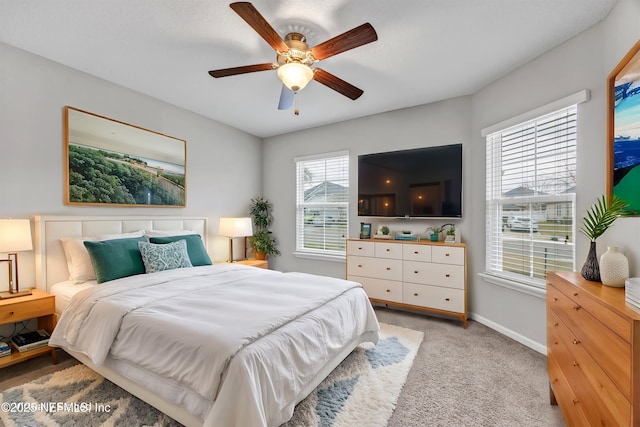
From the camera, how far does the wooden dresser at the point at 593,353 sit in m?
1.01

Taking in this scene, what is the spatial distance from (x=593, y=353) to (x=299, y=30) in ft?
8.64

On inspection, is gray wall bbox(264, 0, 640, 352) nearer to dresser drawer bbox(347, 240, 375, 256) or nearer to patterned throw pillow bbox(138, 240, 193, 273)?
dresser drawer bbox(347, 240, 375, 256)

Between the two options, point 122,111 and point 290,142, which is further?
point 290,142

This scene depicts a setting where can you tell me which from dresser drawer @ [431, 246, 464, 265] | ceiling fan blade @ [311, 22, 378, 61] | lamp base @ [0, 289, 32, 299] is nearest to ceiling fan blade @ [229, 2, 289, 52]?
ceiling fan blade @ [311, 22, 378, 61]

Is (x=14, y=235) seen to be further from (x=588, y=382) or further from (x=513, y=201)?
(x=513, y=201)

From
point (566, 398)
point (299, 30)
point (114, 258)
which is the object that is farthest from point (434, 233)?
point (114, 258)

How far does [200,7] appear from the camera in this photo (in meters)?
1.97

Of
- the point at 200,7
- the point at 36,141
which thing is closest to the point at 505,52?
the point at 200,7

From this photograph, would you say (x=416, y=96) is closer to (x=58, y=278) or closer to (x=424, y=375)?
(x=424, y=375)

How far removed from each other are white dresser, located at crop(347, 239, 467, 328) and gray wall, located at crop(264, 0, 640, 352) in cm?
35

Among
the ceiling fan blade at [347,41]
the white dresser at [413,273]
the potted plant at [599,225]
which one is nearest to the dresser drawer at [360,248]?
the white dresser at [413,273]

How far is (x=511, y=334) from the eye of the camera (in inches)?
113

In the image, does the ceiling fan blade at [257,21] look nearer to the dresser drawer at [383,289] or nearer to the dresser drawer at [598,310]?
the dresser drawer at [598,310]

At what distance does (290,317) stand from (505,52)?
9.45 feet
